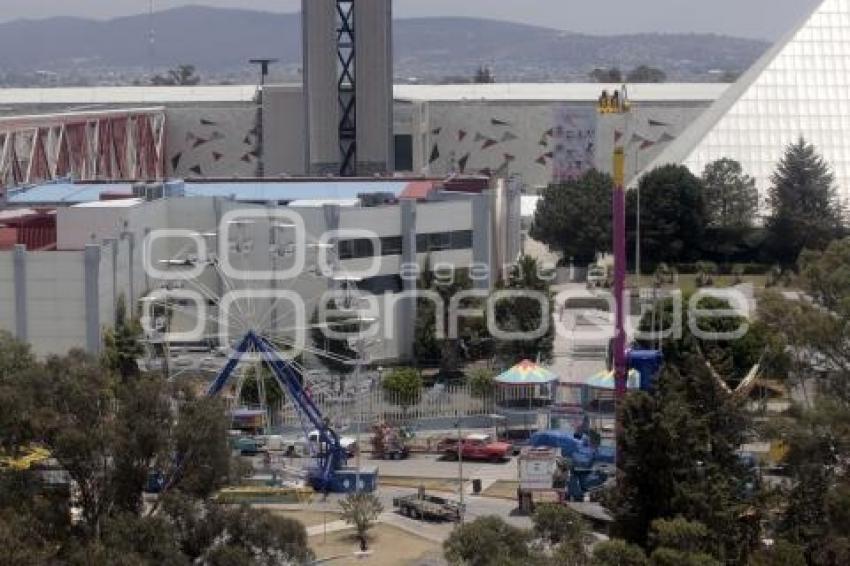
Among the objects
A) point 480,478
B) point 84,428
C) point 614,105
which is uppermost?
point 614,105

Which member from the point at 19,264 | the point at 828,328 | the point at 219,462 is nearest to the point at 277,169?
the point at 19,264

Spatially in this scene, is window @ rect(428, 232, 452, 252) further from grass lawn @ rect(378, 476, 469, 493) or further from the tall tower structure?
the tall tower structure

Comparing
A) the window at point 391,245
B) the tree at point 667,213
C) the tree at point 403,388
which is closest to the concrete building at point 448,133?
Answer: the tree at point 667,213

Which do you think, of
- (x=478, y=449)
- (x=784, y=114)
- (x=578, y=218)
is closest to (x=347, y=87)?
(x=578, y=218)

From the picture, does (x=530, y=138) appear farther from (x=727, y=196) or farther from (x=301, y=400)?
(x=301, y=400)

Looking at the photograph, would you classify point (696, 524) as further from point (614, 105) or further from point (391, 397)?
point (391, 397)

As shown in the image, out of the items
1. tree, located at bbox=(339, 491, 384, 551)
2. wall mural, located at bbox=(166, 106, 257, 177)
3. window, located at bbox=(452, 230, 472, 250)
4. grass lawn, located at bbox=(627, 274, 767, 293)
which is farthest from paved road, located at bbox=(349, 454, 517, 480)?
wall mural, located at bbox=(166, 106, 257, 177)

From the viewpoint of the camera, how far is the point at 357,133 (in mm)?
47000

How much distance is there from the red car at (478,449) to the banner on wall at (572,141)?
32.0 m

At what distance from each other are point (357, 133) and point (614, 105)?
24713mm

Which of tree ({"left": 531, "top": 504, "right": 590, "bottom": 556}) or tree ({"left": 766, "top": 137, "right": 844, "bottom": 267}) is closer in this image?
tree ({"left": 531, "top": 504, "right": 590, "bottom": 556})

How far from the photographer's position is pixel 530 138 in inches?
2298

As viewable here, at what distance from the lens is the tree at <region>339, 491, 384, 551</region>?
21.6m

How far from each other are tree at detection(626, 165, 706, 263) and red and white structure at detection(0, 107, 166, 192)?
566 inches
